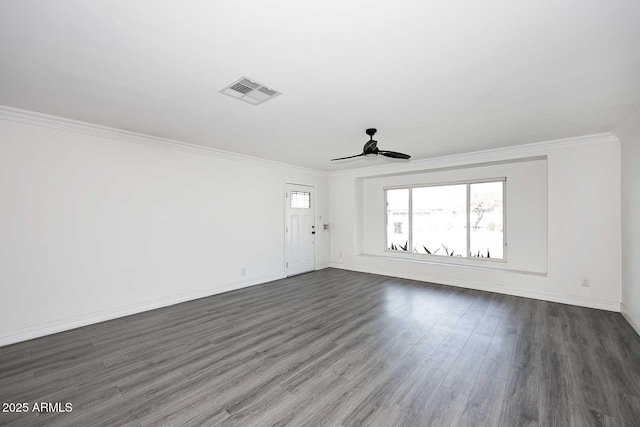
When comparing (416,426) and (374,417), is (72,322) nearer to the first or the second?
(374,417)

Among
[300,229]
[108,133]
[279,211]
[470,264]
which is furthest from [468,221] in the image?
[108,133]

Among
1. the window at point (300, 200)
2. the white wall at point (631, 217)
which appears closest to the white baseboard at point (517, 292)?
the white wall at point (631, 217)

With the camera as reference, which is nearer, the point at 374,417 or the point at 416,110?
the point at 374,417

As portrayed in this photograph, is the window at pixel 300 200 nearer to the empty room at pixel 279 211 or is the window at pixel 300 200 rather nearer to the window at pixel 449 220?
the empty room at pixel 279 211

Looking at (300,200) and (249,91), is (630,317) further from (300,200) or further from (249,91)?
(300,200)

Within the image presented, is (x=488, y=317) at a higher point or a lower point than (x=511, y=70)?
lower

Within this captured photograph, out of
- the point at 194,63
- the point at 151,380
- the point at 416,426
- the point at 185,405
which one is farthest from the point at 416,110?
the point at 151,380

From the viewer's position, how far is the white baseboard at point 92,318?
3.14 m

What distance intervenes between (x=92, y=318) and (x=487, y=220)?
22.3ft

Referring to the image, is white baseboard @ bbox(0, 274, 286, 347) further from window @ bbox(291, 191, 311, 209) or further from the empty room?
window @ bbox(291, 191, 311, 209)

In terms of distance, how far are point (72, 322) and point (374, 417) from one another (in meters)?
3.85

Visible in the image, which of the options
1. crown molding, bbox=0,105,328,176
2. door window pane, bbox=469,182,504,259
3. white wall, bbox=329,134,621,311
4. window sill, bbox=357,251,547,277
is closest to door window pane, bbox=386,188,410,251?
window sill, bbox=357,251,547,277

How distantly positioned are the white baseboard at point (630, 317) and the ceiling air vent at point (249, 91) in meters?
4.96

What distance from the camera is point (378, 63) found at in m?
2.19
